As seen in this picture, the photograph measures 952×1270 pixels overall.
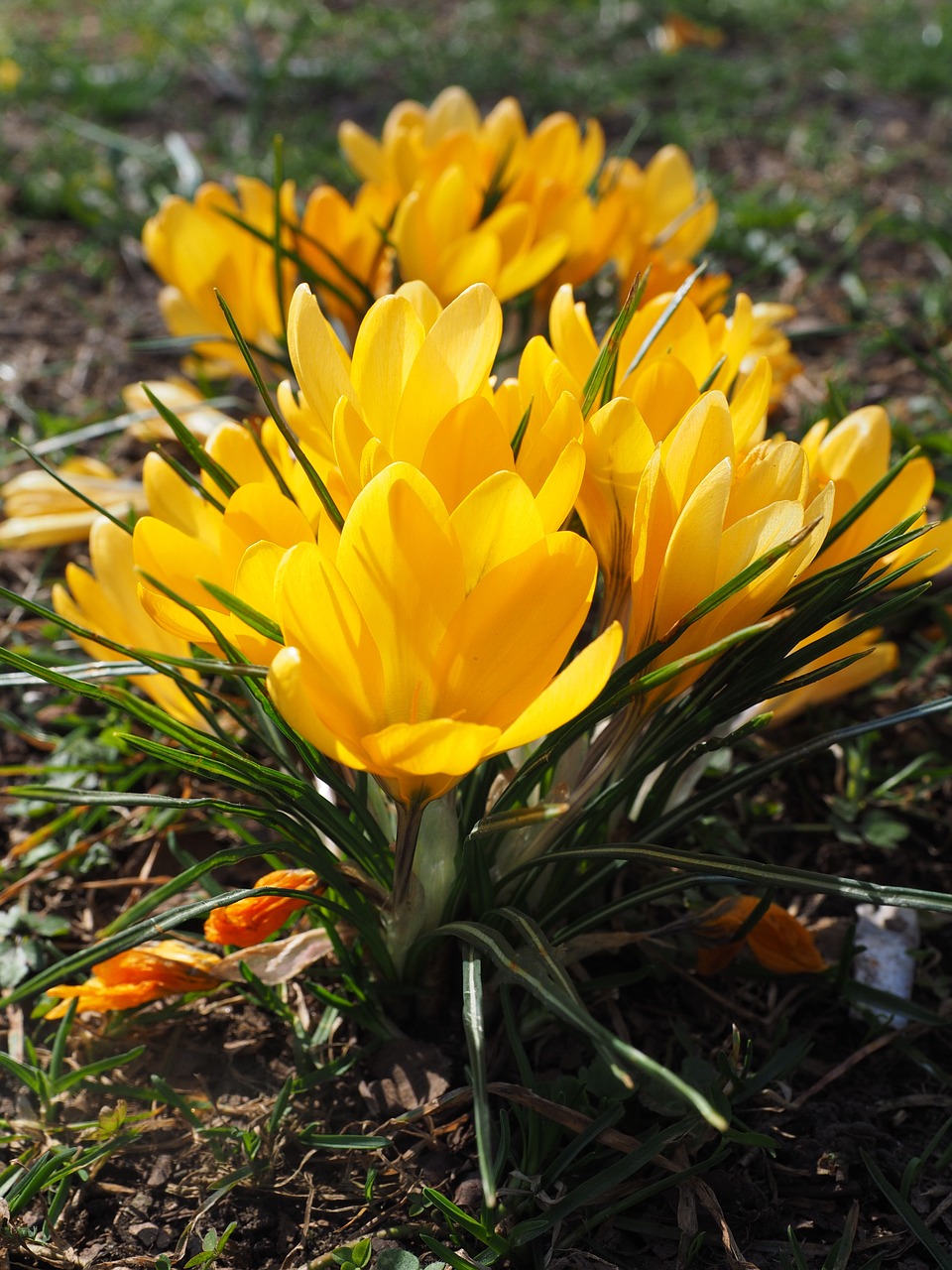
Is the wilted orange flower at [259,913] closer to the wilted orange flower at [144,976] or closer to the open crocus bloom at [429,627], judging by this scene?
the wilted orange flower at [144,976]

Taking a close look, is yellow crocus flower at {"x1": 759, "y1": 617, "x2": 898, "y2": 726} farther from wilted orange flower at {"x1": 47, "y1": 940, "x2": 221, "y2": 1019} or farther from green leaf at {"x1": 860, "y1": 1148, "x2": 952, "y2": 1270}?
wilted orange flower at {"x1": 47, "y1": 940, "x2": 221, "y2": 1019}

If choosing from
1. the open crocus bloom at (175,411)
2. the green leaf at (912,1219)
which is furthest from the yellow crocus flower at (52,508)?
the green leaf at (912,1219)

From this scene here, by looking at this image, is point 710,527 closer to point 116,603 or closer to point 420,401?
point 420,401

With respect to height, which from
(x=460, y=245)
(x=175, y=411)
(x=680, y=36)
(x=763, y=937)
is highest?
(x=680, y=36)

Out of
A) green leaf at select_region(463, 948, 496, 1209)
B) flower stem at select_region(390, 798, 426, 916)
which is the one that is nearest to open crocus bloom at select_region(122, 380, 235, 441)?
flower stem at select_region(390, 798, 426, 916)

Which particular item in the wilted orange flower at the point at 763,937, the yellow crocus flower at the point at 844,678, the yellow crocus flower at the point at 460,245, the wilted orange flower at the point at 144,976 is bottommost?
the wilted orange flower at the point at 763,937

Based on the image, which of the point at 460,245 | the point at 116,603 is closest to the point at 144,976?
the point at 116,603

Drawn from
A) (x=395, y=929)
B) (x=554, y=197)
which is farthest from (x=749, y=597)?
(x=554, y=197)
